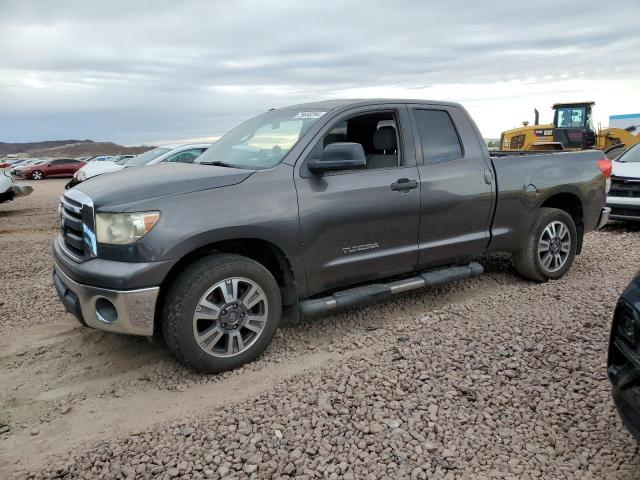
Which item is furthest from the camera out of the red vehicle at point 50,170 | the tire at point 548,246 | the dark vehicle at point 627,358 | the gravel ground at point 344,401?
the red vehicle at point 50,170

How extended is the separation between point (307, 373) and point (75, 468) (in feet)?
5.09

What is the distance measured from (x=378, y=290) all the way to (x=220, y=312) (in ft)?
4.57

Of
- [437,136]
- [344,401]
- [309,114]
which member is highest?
[309,114]

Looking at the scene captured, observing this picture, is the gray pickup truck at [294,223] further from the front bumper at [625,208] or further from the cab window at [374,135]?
the front bumper at [625,208]

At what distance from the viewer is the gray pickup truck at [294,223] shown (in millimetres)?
3475

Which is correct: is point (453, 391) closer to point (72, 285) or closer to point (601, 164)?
point (72, 285)

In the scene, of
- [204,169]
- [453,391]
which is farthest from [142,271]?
[453,391]

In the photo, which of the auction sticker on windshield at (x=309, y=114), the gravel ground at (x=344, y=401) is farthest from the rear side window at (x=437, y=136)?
the gravel ground at (x=344, y=401)

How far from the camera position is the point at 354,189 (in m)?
4.18

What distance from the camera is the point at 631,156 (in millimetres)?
9695

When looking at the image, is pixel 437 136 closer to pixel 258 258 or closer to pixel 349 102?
pixel 349 102

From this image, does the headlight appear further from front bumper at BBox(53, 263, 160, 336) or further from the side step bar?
the side step bar

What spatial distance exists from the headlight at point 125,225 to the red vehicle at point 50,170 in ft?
114

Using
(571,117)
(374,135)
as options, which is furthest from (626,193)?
(571,117)
